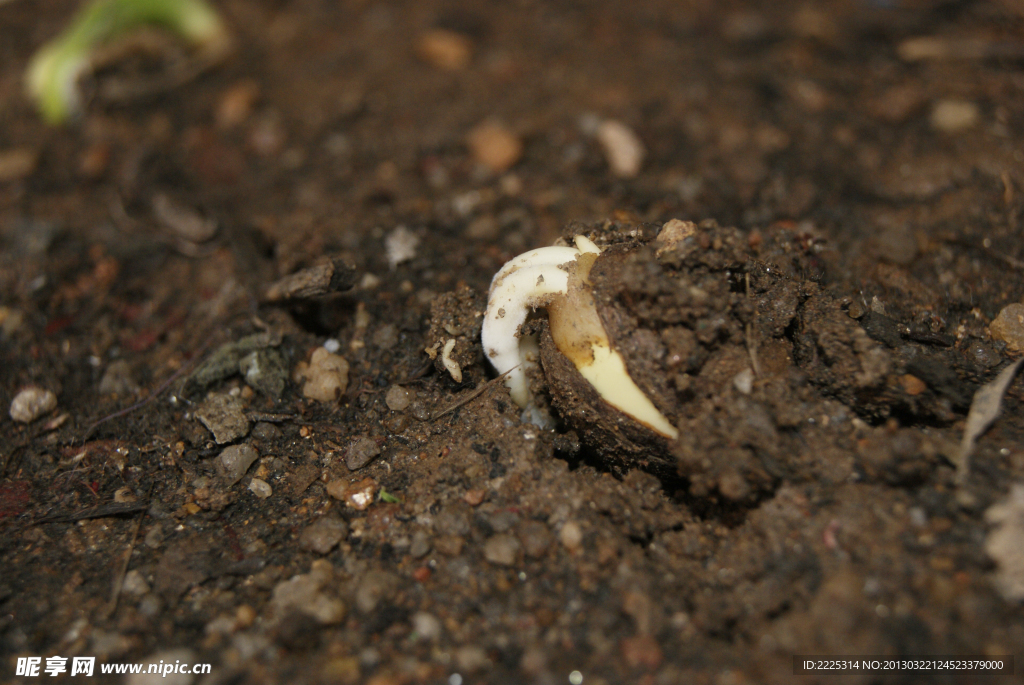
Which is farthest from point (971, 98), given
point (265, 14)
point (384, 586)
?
point (265, 14)

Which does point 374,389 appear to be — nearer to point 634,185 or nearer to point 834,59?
point 634,185

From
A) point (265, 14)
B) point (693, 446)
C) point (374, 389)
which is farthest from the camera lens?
point (265, 14)

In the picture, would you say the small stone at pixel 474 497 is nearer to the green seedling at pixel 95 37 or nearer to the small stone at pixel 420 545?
the small stone at pixel 420 545

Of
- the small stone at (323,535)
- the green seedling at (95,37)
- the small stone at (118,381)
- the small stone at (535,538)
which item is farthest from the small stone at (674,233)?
the green seedling at (95,37)

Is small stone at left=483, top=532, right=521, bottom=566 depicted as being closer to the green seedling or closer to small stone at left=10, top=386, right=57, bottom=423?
small stone at left=10, top=386, right=57, bottom=423

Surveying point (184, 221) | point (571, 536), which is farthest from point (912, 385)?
point (184, 221)

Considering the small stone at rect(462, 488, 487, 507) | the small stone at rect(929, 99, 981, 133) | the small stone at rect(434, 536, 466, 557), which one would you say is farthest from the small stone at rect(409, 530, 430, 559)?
the small stone at rect(929, 99, 981, 133)
